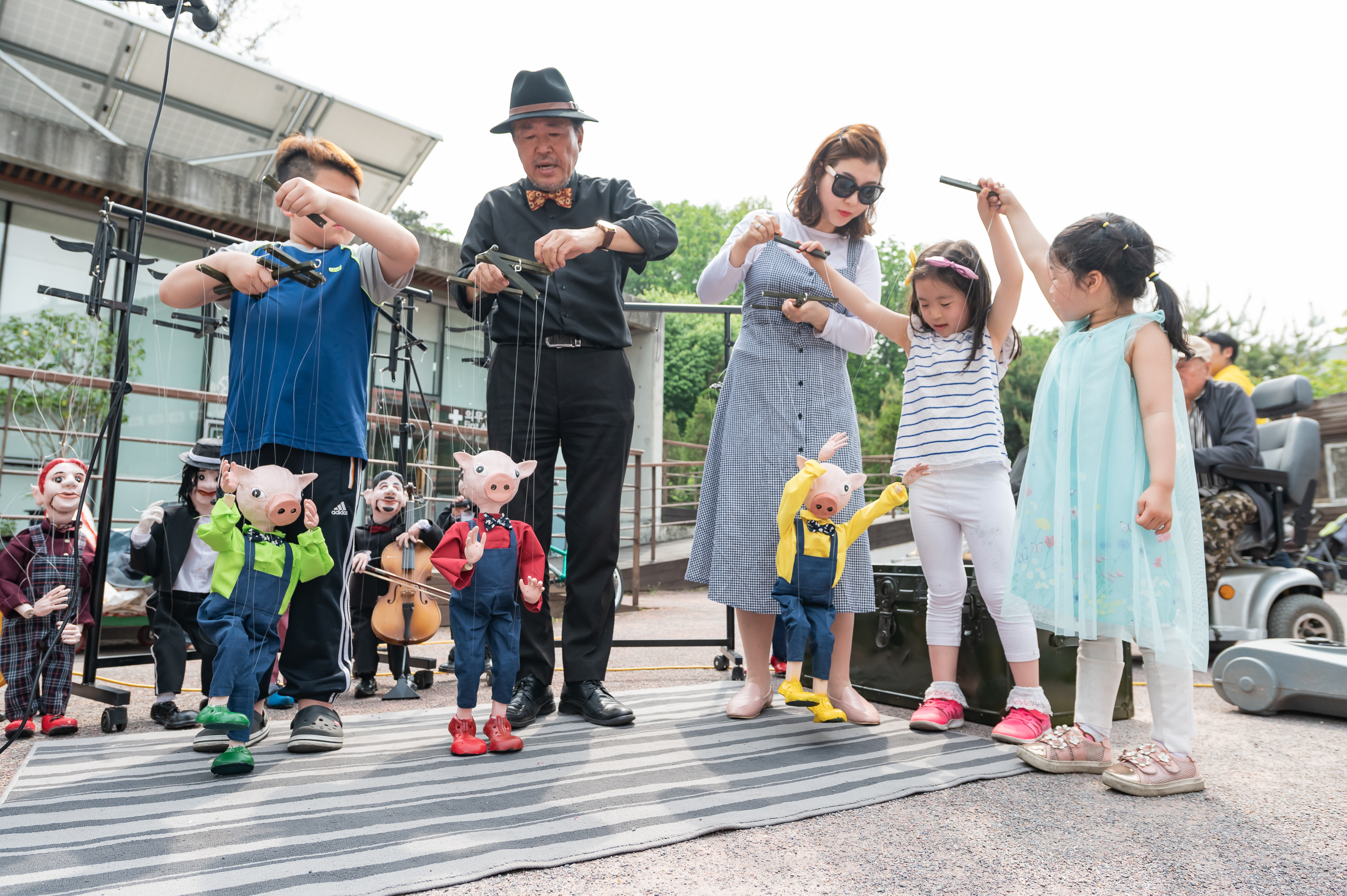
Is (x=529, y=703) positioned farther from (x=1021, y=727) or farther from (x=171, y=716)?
(x=1021, y=727)

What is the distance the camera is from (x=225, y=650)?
2.00 m

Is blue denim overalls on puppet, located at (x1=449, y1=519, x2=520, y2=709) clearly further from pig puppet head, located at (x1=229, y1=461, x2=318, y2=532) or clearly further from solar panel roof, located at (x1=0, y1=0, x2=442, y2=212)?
solar panel roof, located at (x1=0, y1=0, x2=442, y2=212)

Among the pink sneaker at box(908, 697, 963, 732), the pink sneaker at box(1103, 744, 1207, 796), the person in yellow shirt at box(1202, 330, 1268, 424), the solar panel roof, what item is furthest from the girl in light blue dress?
the solar panel roof

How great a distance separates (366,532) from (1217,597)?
449 centimetres

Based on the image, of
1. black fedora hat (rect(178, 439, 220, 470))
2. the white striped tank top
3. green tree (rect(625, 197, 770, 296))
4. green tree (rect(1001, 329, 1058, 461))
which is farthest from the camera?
green tree (rect(625, 197, 770, 296))

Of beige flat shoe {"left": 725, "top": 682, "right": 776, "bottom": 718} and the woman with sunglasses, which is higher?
the woman with sunglasses

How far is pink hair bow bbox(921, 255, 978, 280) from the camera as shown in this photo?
8.46 feet

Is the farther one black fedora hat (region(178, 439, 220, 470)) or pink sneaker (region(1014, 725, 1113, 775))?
black fedora hat (region(178, 439, 220, 470))

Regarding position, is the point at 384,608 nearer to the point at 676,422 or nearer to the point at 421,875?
the point at 421,875

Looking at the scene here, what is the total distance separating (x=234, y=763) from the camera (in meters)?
1.95

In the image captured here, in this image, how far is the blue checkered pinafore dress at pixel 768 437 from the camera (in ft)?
8.75

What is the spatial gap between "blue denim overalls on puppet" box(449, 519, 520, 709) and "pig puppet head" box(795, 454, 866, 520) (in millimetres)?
913

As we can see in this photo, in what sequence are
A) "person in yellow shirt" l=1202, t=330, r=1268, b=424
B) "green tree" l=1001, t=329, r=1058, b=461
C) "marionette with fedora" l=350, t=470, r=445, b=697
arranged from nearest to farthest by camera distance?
1. "marionette with fedora" l=350, t=470, r=445, b=697
2. "person in yellow shirt" l=1202, t=330, r=1268, b=424
3. "green tree" l=1001, t=329, r=1058, b=461

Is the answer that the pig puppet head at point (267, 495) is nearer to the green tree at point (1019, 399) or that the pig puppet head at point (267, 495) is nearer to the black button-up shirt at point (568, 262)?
the black button-up shirt at point (568, 262)
